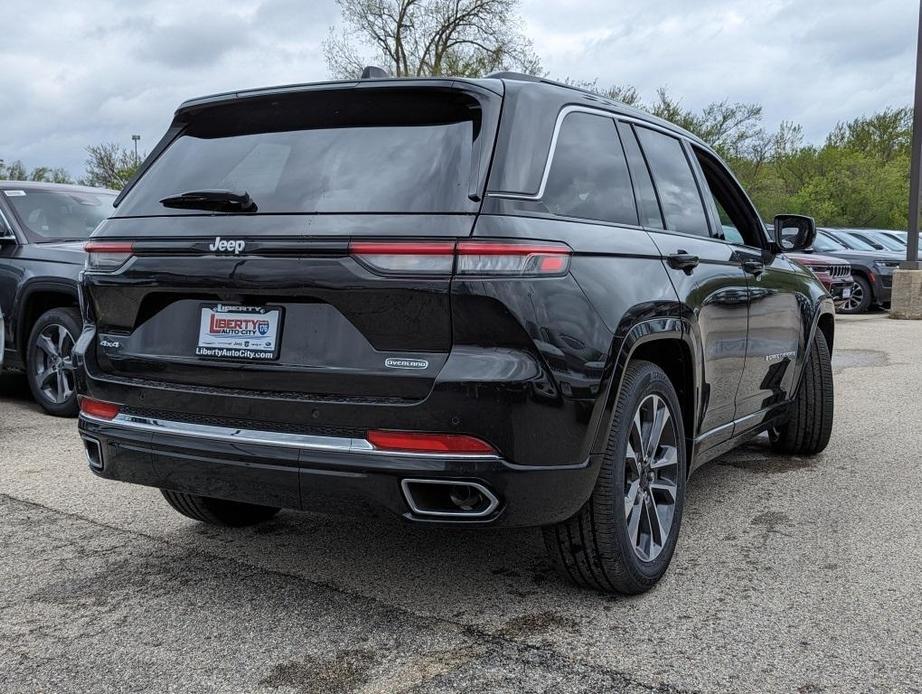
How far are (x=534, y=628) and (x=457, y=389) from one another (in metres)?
0.89

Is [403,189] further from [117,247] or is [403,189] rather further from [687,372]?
[687,372]

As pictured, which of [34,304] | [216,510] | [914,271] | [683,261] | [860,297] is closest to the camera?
[683,261]

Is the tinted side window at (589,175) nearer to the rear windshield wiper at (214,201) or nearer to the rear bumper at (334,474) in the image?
the rear bumper at (334,474)

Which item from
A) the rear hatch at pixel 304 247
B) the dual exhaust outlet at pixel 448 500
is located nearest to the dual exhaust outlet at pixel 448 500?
the dual exhaust outlet at pixel 448 500

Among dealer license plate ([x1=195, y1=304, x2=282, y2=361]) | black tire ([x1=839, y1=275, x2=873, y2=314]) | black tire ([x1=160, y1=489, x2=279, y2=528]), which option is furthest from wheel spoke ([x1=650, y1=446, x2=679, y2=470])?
black tire ([x1=839, y1=275, x2=873, y2=314])

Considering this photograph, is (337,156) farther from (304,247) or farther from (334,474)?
(334,474)

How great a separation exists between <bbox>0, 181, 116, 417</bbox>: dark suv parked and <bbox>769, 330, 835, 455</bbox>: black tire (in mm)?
4805

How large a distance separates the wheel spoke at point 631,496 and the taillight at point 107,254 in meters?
1.90

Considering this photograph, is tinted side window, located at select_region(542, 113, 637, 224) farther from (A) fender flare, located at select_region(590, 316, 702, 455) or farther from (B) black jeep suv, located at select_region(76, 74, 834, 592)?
(A) fender flare, located at select_region(590, 316, 702, 455)

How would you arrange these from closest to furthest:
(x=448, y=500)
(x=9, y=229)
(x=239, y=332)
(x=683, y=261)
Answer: (x=448, y=500) < (x=239, y=332) < (x=683, y=261) < (x=9, y=229)

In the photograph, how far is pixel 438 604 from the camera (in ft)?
11.2

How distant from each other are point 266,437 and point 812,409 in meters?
3.79

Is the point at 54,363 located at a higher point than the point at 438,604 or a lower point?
higher

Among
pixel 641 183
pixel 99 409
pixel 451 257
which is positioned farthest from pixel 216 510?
pixel 641 183
